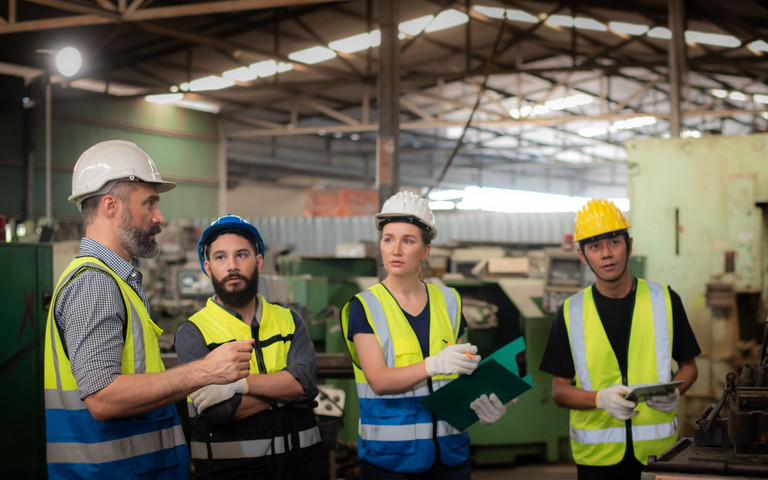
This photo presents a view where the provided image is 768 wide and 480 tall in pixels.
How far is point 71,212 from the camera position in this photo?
44.4 feet

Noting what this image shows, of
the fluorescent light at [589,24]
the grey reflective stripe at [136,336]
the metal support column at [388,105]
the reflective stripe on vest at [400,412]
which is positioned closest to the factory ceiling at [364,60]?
the fluorescent light at [589,24]

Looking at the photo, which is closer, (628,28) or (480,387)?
(480,387)

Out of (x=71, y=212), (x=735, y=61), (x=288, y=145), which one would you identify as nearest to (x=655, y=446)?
(x=735, y=61)

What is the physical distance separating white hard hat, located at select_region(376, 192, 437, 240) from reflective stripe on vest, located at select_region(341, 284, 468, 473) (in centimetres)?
27

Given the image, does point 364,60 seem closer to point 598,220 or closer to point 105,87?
point 105,87

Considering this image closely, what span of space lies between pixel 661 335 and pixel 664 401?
0.24 metres

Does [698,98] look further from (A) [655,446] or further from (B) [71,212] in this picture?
(A) [655,446]

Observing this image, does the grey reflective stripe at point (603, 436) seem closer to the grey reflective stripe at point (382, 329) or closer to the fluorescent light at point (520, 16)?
the grey reflective stripe at point (382, 329)

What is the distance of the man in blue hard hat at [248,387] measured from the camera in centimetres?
239

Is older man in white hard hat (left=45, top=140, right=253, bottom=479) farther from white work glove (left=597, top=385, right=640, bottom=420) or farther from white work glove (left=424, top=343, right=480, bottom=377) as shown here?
white work glove (left=597, top=385, right=640, bottom=420)

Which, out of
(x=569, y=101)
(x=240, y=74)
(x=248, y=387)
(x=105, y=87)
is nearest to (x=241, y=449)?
(x=248, y=387)

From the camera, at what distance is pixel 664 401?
2535 mm

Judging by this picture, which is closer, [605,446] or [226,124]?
[605,446]

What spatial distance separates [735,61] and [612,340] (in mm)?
11205
